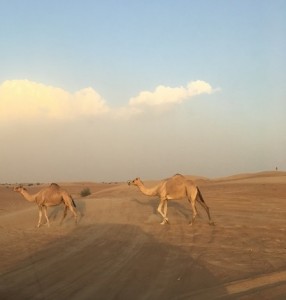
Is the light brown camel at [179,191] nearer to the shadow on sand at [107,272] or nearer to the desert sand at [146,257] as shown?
the desert sand at [146,257]

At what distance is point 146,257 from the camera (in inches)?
Answer: 454

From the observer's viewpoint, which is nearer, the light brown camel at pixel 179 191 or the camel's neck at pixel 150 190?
the light brown camel at pixel 179 191

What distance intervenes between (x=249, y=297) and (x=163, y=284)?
1.84m

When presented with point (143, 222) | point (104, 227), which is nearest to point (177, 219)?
point (143, 222)

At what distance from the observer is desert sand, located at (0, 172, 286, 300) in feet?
28.0

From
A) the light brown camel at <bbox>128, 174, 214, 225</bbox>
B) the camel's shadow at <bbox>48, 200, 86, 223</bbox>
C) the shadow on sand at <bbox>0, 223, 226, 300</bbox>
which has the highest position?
the light brown camel at <bbox>128, 174, 214, 225</bbox>

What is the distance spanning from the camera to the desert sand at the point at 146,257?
8523mm

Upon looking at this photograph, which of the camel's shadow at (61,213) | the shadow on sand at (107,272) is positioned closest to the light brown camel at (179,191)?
the camel's shadow at (61,213)

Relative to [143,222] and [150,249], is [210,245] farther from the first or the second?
[143,222]

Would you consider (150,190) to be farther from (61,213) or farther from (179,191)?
(61,213)

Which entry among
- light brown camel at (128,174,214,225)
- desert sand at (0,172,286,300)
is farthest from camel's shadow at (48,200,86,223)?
light brown camel at (128,174,214,225)

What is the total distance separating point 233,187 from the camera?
35406 mm

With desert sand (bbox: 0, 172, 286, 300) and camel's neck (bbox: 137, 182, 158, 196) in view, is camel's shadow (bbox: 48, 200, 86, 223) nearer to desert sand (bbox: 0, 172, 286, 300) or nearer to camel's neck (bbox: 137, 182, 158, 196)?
desert sand (bbox: 0, 172, 286, 300)

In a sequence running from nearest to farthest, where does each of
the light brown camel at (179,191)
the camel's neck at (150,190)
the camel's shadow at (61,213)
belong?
1. the light brown camel at (179,191)
2. the camel's neck at (150,190)
3. the camel's shadow at (61,213)
